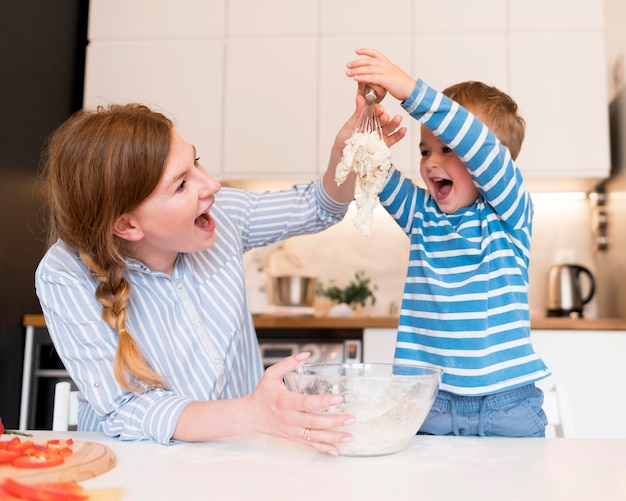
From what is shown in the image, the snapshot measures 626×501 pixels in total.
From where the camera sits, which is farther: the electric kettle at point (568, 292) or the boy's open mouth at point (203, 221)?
the electric kettle at point (568, 292)

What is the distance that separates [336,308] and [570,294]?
86 cm

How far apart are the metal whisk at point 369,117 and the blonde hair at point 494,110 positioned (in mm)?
240

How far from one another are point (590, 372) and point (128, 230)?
5.22 ft

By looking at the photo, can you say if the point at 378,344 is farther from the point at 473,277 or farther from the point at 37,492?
the point at 37,492

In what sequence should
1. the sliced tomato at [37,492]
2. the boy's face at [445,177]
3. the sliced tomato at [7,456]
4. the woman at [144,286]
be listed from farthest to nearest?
1. the boy's face at [445,177]
2. the woman at [144,286]
3. the sliced tomato at [7,456]
4. the sliced tomato at [37,492]

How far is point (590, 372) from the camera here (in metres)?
2.15

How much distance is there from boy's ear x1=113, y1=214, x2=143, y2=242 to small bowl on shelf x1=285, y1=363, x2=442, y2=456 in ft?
1.45

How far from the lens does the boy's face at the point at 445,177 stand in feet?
4.26

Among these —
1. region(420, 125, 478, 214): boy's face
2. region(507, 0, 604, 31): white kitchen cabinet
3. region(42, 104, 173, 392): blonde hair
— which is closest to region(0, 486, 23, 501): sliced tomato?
region(42, 104, 173, 392): blonde hair

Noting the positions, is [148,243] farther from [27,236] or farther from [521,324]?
[27,236]

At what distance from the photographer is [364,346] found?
2.23 meters

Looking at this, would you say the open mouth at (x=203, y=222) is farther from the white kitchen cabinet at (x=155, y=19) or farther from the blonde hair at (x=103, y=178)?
the white kitchen cabinet at (x=155, y=19)

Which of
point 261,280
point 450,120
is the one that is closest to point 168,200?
point 450,120

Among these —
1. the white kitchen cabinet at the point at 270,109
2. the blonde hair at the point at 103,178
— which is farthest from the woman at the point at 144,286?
the white kitchen cabinet at the point at 270,109
